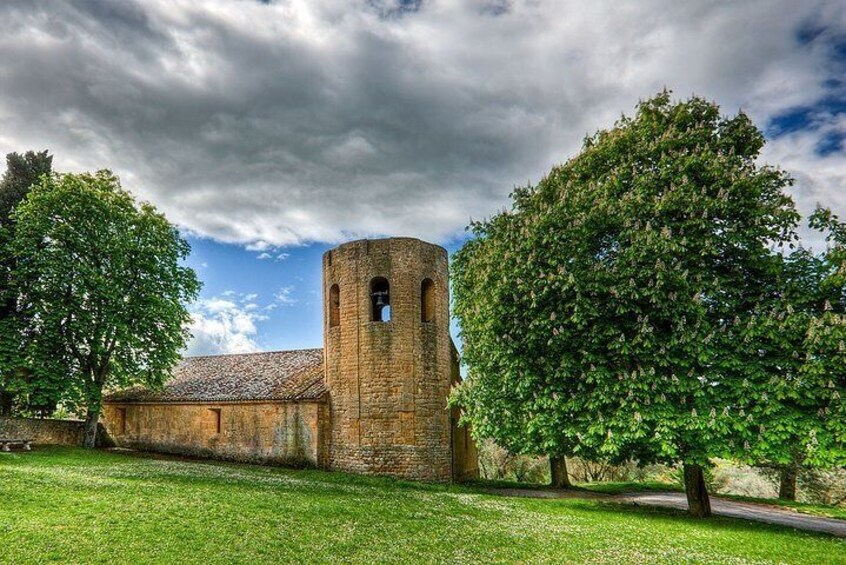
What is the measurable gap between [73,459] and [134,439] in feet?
28.8

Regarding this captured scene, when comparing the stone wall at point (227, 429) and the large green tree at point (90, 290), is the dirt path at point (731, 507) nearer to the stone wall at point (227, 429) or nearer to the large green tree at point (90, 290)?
the stone wall at point (227, 429)

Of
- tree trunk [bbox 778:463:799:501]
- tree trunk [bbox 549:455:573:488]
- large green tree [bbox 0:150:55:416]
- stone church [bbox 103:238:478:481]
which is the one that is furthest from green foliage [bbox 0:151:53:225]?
tree trunk [bbox 778:463:799:501]

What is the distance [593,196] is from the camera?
675 inches

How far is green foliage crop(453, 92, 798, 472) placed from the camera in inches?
583

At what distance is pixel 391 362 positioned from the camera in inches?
955

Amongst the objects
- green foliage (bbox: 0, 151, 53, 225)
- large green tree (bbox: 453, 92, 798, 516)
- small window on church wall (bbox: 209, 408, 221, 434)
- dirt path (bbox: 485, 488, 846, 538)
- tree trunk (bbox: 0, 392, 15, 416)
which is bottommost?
dirt path (bbox: 485, 488, 846, 538)

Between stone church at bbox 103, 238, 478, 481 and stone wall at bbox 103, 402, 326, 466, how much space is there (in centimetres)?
7

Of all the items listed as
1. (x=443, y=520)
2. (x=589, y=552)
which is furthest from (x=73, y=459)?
(x=589, y=552)

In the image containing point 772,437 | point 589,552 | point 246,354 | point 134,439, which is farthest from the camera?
point 246,354

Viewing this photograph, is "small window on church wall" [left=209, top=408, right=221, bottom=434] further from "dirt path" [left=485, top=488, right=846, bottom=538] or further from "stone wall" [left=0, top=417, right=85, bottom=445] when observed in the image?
"dirt path" [left=485, top=488, right=846, bottom=538]

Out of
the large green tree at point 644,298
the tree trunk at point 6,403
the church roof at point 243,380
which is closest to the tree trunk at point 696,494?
the large green tree at point 644,298

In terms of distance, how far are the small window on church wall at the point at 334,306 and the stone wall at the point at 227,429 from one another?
173 inches

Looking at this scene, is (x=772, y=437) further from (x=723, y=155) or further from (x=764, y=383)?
(x=723, y=155)

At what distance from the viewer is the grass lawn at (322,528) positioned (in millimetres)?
9984
